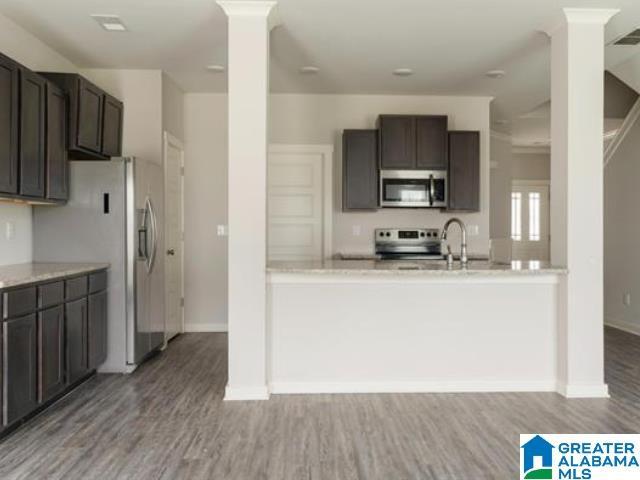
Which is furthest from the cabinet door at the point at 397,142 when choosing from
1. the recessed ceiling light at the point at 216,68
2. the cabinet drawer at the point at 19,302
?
the cabinet drawer at the point at 19,302

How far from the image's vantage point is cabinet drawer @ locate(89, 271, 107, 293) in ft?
12.0

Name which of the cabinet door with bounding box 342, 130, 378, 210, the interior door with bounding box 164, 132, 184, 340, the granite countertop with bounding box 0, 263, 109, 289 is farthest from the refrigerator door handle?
the cabinet door with bounding box 342, 130, 378, 210

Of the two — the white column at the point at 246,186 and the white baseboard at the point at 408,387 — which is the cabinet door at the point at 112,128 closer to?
the white column at the point at 246,186

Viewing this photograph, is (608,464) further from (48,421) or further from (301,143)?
(301,143)

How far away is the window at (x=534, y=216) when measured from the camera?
9.37m

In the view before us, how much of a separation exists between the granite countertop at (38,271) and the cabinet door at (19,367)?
22 centimetres

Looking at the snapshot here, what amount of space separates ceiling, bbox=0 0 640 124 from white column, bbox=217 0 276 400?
0.35 meters

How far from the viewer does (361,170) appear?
5309 mm

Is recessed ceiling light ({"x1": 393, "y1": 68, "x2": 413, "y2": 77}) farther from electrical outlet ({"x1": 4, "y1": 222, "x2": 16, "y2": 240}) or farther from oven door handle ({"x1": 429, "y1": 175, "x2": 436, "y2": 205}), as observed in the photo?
electrical outlet ({"x1": 4, "y1": 222, "x2": 16, "y2": 240})

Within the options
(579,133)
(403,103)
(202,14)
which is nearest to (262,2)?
(202,14)

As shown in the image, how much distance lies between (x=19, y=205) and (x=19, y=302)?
4.30ft

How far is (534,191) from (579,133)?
21.0ft

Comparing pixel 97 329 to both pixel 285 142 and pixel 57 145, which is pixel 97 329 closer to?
pixel 57 145

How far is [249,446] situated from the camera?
8.68ft
